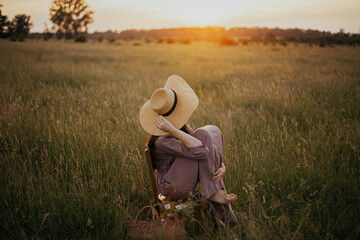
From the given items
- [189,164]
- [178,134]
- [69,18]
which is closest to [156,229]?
[189,164]

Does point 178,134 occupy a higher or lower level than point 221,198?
higher

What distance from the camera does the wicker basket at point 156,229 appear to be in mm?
1594

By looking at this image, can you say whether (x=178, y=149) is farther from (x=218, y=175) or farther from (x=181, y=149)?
(x=218, y=175)

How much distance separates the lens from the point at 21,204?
196 centimetres

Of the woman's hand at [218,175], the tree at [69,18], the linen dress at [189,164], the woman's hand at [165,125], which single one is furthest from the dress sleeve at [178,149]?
the tree at [69,18]

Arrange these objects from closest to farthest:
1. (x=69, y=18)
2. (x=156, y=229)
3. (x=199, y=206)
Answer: (x=156, y=229) → (x=199, y=206) → (x=69, y=18)

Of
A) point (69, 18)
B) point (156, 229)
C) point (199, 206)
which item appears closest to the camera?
point (156, 229)

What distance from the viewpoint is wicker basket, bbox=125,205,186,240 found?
159 cm

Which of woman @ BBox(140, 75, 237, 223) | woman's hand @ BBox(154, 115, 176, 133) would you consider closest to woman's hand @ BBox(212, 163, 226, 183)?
woman @ BBox(140, 75, 237, 223)

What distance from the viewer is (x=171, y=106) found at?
173cm

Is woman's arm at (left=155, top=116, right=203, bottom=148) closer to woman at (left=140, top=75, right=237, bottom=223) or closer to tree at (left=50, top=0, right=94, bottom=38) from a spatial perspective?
woman at (left=140, top=75, right=237, bottom=223)

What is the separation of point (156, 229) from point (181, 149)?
58cm

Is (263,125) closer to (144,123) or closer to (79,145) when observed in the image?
(144,123)

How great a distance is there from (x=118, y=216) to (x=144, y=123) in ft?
2.73
